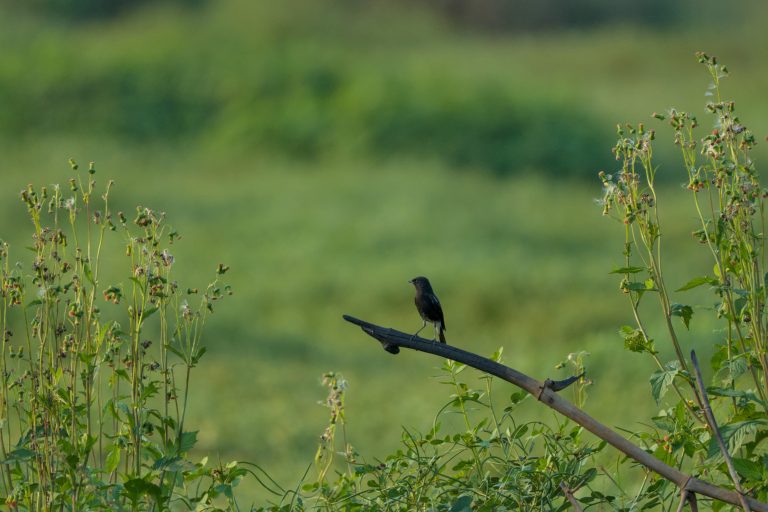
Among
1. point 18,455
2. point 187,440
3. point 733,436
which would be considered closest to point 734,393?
point 733,436

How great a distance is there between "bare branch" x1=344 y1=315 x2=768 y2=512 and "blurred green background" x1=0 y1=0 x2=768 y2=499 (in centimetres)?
302

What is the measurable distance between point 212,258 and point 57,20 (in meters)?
9.11

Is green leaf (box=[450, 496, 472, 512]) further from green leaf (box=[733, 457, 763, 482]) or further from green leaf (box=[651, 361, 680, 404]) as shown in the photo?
green leaf (box=[733, 457, 763, 482])

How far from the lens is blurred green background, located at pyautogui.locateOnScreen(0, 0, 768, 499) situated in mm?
6719

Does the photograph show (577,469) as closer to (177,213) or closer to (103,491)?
(103,491)

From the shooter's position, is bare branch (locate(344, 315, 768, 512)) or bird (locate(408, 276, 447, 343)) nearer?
bare branch (locate(344, 315, 768, 512))

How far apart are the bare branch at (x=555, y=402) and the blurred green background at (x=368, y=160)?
3018 millimetres

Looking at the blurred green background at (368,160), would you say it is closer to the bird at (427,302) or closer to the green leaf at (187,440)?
the bird at (427,302)

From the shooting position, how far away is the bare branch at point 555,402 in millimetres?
1911

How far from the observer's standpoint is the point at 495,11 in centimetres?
1745

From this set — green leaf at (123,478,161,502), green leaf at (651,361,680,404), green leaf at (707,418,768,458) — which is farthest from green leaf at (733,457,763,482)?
green leaf at (123,478,161,502)

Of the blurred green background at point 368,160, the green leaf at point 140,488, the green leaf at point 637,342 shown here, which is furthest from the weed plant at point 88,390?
the blurred green background at point 368,160

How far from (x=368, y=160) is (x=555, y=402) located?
33.5 feet

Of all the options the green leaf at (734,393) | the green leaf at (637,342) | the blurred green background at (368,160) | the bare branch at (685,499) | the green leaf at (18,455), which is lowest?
the bare branch at (685,499)
